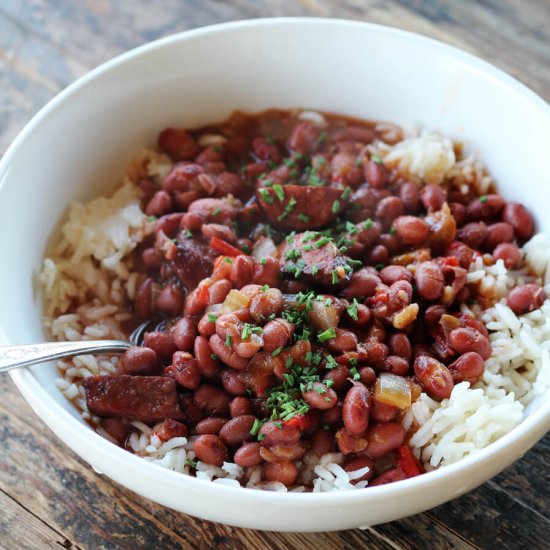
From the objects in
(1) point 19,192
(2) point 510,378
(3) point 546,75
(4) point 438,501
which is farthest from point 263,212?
(3) point 546,75

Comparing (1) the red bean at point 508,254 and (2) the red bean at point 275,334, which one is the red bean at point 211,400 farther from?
(1) the red bean at point 508,254

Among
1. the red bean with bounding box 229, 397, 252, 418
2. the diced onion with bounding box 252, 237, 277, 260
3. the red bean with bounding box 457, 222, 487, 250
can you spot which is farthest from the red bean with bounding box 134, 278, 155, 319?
the red bean with bounding box 457, 222, 487, 250

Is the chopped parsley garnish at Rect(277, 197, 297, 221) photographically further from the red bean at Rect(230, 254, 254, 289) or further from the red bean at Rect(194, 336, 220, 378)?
the red bean at Rect(194, 336, 220, 378)

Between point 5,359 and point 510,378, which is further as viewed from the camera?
point 510,378

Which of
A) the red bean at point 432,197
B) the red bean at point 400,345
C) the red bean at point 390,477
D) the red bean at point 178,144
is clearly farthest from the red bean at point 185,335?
the red bean at point 432,197

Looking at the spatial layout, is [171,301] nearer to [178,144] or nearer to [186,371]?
[186,371]

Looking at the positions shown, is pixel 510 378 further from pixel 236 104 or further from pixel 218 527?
pixel 236 104

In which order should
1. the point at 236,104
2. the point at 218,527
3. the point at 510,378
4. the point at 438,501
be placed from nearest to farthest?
the point at 438,501
the point at 218,527
the point at 510,378
the point at 236,104
